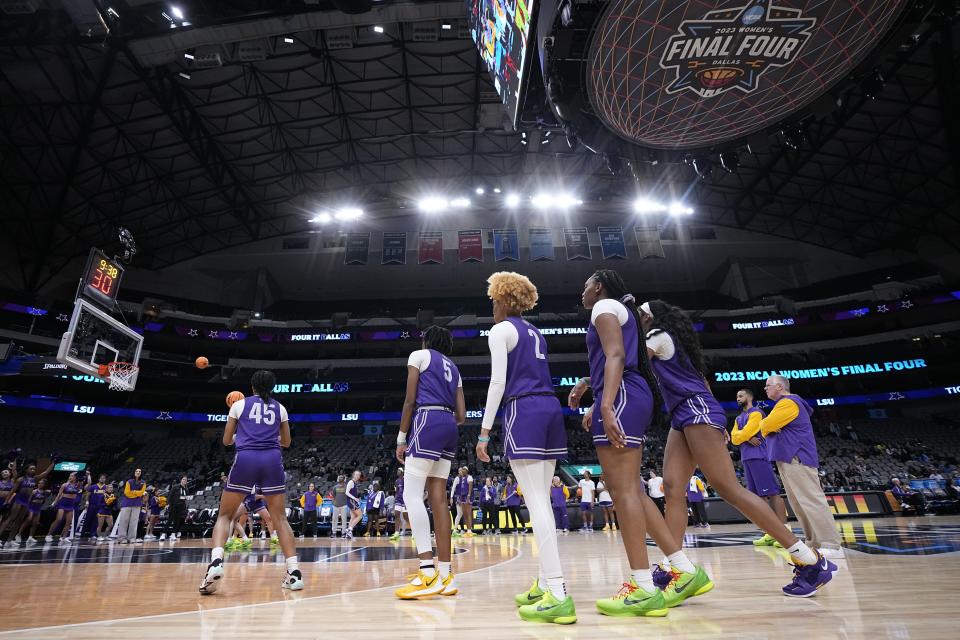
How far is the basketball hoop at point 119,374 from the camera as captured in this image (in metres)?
14.0

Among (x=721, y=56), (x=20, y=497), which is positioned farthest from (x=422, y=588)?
(x=20, y=497)

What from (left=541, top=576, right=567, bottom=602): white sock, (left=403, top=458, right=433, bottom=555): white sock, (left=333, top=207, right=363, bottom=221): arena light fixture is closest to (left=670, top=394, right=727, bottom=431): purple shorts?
(left=541, top=576, right=567, bottom=602): white sock

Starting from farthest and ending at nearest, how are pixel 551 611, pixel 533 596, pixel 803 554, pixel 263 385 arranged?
pixel 263 385 → pixel 803 554 → pixel 533 596 → pixel 551 611

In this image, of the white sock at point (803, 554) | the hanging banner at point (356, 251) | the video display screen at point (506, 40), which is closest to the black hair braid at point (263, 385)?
the white sock at point (803, 554)

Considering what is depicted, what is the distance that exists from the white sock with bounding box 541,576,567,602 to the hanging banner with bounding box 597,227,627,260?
22.8 metres

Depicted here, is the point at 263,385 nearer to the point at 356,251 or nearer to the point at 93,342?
the point at 93,342

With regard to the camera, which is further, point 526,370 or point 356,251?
point 356,251

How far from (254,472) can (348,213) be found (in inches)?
1030

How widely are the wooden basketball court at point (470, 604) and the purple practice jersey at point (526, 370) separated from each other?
1235 mm

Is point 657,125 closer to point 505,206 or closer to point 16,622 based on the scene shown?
point 16,622

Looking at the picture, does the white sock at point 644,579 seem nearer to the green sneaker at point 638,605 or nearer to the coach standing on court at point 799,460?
the green sneaker at point 638,605

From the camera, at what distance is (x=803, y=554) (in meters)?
2.97

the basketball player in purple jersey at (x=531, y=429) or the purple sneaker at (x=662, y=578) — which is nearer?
the basketball player in purple jersey at (x=531, y=429)

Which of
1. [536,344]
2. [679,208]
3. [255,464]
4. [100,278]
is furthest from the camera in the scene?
[679,208]
